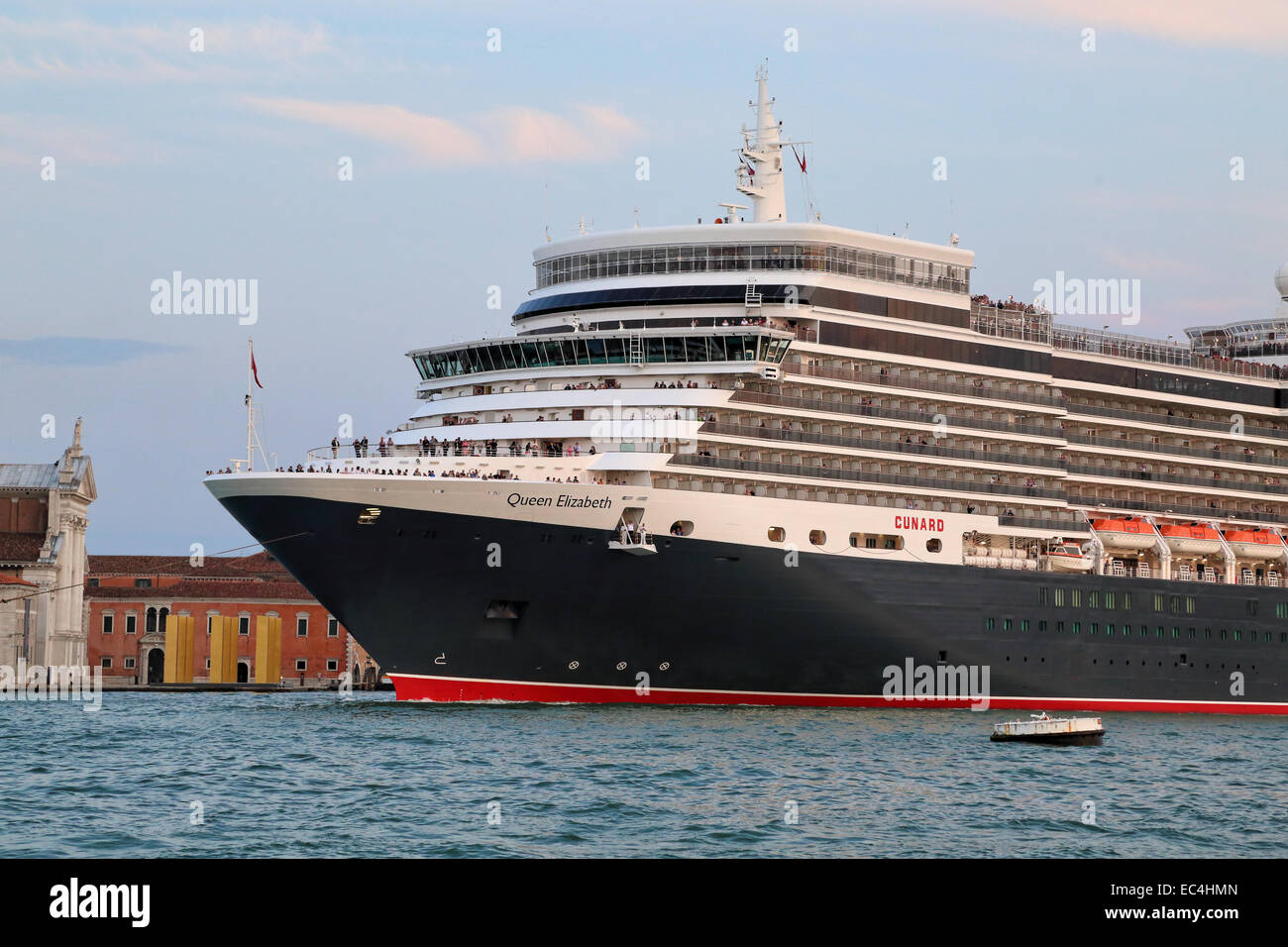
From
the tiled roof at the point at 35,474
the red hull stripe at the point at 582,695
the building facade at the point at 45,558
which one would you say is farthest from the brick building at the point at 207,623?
the red hull stripe at the point at 582,695

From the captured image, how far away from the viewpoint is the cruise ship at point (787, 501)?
42.2m

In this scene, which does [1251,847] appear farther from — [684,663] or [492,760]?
[684,663]

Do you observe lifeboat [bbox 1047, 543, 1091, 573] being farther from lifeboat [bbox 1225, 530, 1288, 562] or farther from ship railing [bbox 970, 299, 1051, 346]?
lifeboat [bbox 1225, 530, 1288, 562]

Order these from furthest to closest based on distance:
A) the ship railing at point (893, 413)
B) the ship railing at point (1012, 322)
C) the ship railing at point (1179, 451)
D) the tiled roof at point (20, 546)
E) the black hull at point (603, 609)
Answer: the tiled roof at point (20, 546), the ship railing at point (1179, 451), the ship railing at point (1012, 322), the ship railing at point (893, 413), the black hull at point (603, 609)

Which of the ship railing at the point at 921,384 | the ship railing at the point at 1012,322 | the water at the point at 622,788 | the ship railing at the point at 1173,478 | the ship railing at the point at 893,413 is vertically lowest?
the water at the point at 622,788

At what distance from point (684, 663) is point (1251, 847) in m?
19.8

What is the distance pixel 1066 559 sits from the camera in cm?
5162

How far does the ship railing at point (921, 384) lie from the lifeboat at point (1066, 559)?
4837mm

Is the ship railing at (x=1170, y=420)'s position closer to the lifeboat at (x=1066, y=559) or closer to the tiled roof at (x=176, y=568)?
the lifeboat at (x=1066, y=559)

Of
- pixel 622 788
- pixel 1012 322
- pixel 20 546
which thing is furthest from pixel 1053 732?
pixel 20 546

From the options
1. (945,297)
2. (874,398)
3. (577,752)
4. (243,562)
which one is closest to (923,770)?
(577,752)
